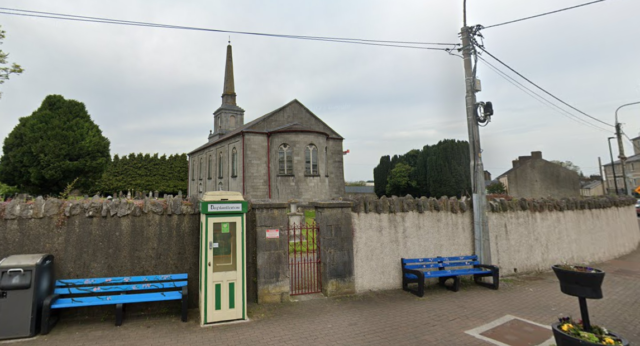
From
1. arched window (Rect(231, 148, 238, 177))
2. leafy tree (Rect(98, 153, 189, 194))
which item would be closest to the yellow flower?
arched window (Rect(231, 148, 238, 177))

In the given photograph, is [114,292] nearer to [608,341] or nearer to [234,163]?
[608,341]

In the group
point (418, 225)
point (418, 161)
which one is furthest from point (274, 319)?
point (418, 161)

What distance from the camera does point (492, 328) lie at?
17.5 feet

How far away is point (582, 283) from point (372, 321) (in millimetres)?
3232

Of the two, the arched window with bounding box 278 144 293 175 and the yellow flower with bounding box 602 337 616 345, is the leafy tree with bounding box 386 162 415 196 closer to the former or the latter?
the arched window with bounding box 278 144 293 175

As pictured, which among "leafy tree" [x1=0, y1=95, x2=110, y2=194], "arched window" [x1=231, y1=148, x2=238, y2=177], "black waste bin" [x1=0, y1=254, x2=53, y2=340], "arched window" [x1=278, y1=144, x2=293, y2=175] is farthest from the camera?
"arched window" [x1=231, y1=148, x2=238, y2=177]

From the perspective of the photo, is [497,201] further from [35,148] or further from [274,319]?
[35,148]

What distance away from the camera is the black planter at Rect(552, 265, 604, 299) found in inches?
153

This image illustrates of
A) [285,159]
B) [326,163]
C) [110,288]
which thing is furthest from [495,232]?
[285,159]

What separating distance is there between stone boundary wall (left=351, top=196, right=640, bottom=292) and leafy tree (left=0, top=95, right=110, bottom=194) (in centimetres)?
2827

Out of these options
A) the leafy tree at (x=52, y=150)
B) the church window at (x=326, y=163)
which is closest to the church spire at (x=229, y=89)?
the leafy tree at (x=52, y=150)

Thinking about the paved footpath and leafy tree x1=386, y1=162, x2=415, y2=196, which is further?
leafy tree x1=386, y1=162, x2=415, y2=196

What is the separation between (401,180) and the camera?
52.5 metres

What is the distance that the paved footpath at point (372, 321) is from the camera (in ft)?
15.5
